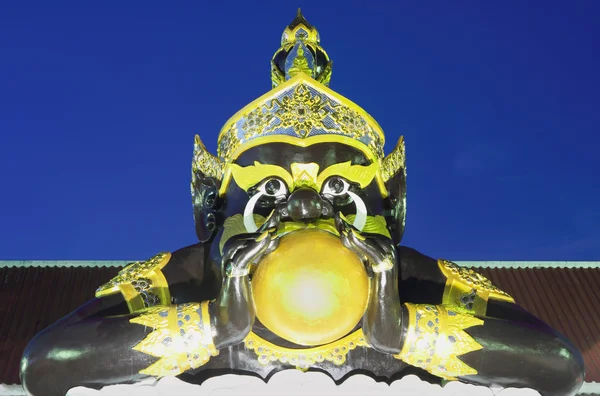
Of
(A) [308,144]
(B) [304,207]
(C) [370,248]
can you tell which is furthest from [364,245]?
(A) [308,144]

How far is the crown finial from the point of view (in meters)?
3.85

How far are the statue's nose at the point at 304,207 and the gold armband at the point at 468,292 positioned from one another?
0.75 m

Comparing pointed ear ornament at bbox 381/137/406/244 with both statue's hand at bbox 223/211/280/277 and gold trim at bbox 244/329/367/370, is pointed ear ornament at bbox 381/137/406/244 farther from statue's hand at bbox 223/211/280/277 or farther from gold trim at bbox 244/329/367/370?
statue's hand at bbox 223/211/280/277

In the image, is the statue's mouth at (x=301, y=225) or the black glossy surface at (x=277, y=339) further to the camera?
the statue's mouth at (x=301, y=225)

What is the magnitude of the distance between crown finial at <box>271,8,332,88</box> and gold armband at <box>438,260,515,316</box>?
116 centimetres

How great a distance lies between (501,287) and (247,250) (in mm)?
8924

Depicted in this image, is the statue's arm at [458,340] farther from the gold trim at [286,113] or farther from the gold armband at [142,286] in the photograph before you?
the gold armband at [142,286]

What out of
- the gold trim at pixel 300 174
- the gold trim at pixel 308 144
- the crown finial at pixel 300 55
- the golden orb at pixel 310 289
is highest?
the crown finial at pixel 300 55

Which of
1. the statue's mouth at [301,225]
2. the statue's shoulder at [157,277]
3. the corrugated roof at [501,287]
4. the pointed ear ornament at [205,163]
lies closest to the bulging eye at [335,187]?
the statue's mouth at [301,225]

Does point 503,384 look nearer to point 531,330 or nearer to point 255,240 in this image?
point 531,330

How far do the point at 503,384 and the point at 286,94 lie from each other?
1.48m

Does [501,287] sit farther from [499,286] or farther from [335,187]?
[335,187]

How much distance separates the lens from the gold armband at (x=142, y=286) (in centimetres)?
329

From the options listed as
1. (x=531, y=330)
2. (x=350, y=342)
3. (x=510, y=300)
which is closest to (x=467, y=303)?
(x=510, y=300)
